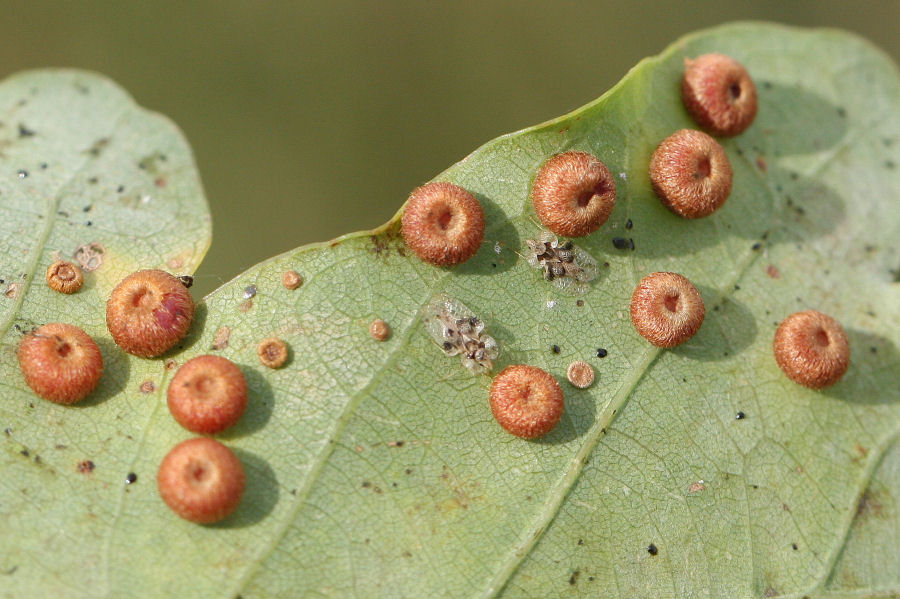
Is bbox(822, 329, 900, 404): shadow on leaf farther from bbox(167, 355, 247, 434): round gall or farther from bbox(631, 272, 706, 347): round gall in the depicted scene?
bbox(167, 355, 247, 434): round gall

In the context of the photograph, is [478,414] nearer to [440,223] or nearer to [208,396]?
[440,223]

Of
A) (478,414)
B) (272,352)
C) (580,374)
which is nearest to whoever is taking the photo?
(272,352)

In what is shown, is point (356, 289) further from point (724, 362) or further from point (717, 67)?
point (717, 67)

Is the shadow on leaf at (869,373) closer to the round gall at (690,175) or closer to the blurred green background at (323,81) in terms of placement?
the round gall at (690,175)

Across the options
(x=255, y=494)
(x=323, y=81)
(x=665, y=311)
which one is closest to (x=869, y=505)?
(x=665, y=311)

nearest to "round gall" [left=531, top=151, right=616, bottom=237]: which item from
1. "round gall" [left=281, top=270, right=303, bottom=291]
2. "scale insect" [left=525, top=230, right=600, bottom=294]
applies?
"scale insect" [left=525, top=230, right=600, bottom=294]

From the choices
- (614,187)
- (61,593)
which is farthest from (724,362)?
(61,593)

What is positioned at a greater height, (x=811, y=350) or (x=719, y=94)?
(x=719, y=94)
